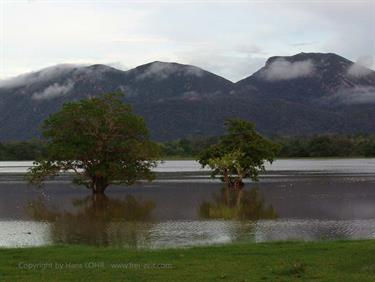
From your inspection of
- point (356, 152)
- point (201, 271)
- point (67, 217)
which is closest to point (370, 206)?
point (67, 217)

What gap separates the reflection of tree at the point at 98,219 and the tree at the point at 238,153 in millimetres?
13769

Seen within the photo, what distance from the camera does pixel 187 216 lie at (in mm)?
37906

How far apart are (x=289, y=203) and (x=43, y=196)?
81.6ft

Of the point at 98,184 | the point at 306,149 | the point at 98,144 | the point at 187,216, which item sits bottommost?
the point at 306,149

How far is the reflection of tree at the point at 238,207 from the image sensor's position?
3834 centimetres

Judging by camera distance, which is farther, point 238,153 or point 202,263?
point 238,153

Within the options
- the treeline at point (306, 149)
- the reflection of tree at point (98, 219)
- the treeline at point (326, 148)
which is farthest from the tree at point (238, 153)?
A: the treeline at point (326, 148)

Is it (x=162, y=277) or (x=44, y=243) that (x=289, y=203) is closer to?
(x=44, y=243)

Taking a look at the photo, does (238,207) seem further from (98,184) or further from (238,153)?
(238,153)

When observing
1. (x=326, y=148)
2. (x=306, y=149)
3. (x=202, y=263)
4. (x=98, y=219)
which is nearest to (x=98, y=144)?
(x=98, y=219)

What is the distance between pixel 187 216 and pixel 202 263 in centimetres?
1928

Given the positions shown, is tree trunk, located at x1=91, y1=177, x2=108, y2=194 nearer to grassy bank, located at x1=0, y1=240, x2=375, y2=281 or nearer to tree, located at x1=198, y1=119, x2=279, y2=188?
tree, located at x1=198, y1=119, x2=279, y2=188

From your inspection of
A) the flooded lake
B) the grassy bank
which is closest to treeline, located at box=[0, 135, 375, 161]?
the flooded lake

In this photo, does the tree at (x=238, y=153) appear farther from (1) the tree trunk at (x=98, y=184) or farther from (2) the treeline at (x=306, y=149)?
(2) the treeline at (x=306, y=149)
